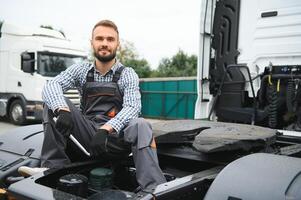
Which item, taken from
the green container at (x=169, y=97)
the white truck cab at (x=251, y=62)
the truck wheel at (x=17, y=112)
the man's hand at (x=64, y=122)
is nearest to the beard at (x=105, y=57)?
the man's hand at (x=64, y=122)

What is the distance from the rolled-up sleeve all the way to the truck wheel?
10.3 m

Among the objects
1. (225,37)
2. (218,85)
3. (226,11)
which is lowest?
(218,85)

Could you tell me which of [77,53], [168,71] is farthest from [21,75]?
[168,71]

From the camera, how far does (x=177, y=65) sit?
36.0 meters

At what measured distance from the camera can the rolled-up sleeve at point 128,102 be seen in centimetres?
250

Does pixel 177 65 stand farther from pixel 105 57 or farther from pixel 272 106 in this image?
pixel 105 57

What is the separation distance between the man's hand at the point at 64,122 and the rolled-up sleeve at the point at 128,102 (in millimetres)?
248

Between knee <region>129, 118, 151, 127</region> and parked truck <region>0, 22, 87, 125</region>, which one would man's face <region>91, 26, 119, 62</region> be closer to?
knee <region>129, 118, 151, 127</region>

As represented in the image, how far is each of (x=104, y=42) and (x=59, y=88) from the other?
0.45 m

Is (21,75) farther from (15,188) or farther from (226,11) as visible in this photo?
(15,188)

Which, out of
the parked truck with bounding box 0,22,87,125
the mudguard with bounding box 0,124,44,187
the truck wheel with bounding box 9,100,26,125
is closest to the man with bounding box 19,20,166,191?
the mudguard with bounding box 0,124,44,187

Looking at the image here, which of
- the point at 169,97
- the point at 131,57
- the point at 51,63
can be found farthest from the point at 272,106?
the point at 131,57

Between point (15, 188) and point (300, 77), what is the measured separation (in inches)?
112

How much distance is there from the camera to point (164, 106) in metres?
15.9
